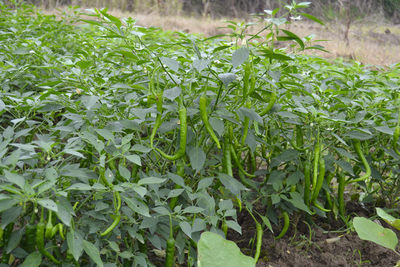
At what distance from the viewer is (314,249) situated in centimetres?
222

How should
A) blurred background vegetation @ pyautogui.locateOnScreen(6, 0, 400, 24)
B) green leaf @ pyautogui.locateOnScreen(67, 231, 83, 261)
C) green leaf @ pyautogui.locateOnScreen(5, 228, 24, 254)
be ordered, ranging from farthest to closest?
blurred background vegetation @ pyautogui.locateOnScreen(6, 0, 400, 24) < green leaf @ pyautogui.locateOnScreen(5, 228, 24, 254) < green leaf @ pyautogui.locateOnScreen(67, 231, 83, 261)

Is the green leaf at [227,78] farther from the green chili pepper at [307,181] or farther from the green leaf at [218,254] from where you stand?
the green chili pepper at [307,181]

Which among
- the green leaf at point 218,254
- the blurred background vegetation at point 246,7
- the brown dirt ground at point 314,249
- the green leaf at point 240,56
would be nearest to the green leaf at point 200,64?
the green leaf at point 240,56

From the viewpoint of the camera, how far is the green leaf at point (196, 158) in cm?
168

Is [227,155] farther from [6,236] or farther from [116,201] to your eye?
[6,236]

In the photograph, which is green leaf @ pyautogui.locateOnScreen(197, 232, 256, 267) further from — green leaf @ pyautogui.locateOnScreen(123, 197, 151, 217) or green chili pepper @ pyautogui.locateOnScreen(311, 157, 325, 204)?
green chili pepper @ pyautogui.locateOnScreen(311, 157, 325, 204)

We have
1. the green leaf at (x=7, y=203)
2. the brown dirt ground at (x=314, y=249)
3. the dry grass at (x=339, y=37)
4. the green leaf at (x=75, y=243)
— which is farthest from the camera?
the dry grass at (x=339, y=37)

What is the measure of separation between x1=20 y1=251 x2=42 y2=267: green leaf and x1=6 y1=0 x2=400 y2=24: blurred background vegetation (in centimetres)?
1083

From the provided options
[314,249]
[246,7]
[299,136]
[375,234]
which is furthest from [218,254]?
[246,7]

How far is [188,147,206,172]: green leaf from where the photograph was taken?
1.68m

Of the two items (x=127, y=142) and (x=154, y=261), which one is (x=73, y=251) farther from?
(x=154, y=261)

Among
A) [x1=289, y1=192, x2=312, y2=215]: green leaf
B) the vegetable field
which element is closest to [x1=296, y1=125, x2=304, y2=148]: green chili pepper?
the vegetable field

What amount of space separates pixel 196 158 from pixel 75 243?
625 millimetres

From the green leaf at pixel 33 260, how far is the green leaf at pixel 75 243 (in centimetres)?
14
